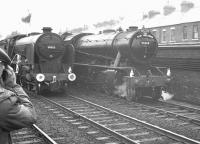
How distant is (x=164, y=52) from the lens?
13.8 meters

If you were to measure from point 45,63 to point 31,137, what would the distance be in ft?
21.7

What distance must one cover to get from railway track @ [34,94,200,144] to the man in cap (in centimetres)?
410

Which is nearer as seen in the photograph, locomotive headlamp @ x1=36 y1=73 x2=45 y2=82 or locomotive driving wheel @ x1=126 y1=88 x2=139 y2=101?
locomotive driving wheel @ x1=126 y1=88 x2=139 y2=101

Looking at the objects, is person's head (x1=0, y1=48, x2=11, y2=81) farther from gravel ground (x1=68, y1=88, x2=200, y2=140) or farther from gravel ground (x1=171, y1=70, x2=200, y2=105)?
gravel ground (x1=171, y1=70, x2=200, y2=105)

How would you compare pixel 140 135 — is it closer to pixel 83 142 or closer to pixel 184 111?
pixel 83 142

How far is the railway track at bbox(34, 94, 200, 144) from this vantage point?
6144 mm

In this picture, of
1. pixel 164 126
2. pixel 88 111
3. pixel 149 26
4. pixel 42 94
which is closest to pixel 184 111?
pixel 164 126

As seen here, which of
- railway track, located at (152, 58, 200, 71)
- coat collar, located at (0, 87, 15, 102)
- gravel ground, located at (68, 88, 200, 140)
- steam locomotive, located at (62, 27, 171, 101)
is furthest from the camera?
railway track, located at (152, 58, 200, 71)

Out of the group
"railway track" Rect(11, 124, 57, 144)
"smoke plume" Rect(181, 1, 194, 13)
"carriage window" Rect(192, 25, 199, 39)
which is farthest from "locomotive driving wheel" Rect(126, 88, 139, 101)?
"smoke plume" Rect(181, 1, 194, 13)

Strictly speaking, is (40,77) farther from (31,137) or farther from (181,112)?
(181,112)

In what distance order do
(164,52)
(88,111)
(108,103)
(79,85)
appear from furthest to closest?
(79,85) → (164,52) → (108,103) → (88,111)

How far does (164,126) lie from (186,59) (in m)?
5.47

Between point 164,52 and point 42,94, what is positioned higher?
point 164,52

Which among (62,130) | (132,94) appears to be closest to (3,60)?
(62,130)
